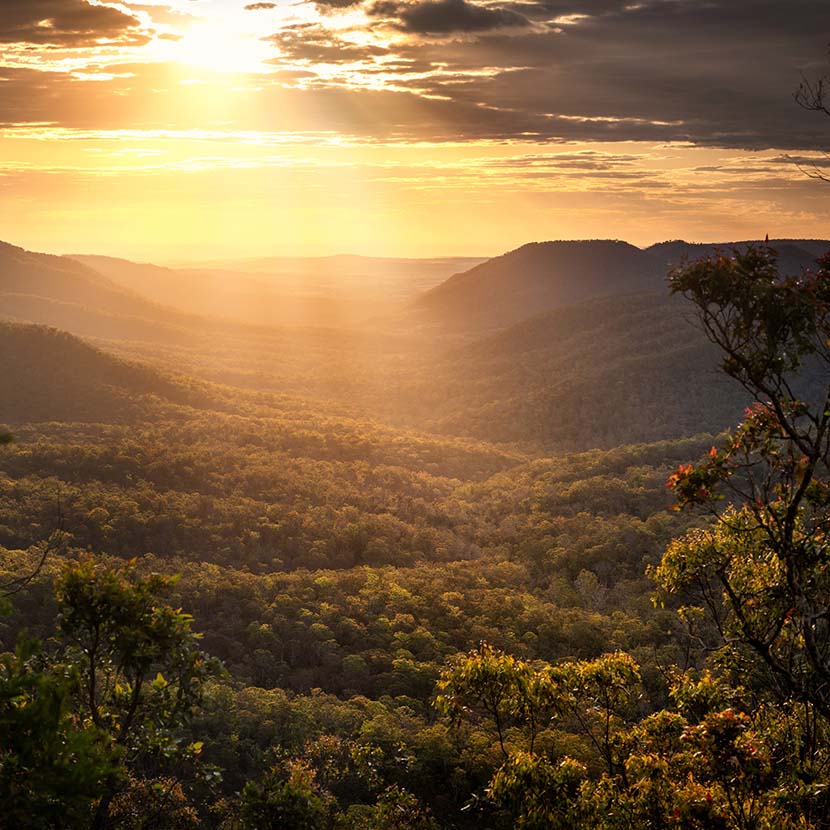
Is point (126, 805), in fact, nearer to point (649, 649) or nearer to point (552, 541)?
point (649, 649)

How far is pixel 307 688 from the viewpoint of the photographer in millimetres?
29797

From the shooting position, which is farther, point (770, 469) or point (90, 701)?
point (770, 469)

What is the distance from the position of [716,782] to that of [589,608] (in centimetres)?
2863

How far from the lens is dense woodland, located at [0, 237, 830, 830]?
1043 centimetres

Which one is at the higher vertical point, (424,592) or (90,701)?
(90,701)

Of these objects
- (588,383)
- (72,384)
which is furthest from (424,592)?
(588,383)

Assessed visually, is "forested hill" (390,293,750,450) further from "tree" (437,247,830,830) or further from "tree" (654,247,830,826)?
"tree" (437,247,830,830)

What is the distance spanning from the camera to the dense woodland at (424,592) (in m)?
10.4

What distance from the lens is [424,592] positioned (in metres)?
38.7

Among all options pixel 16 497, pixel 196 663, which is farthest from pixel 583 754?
Answer: pixel 16 497

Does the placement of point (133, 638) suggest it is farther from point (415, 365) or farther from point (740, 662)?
point (415, 365)

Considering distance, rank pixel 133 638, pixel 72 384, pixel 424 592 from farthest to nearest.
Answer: pixel 72 384 < pixel 424 592 < pixel 133 638

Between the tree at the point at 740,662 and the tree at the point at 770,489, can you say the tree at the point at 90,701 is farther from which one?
the tree at the point at 770,489

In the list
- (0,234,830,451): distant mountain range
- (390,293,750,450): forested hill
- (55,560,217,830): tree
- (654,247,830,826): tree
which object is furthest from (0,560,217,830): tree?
(390,293,750,450): forested hill
